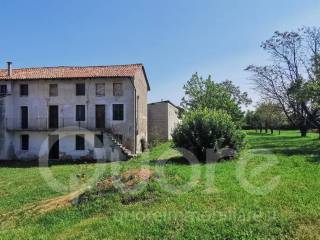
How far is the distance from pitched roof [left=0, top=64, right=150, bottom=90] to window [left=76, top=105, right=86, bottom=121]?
2.59 metres

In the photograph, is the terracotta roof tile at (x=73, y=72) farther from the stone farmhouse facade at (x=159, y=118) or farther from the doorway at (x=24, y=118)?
the stone farmhouse facade at (x=159, y=118)

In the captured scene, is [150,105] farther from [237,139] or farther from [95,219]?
[95,219]

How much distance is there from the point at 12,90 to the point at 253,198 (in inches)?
1139

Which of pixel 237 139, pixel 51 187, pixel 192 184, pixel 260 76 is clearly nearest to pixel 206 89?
pixel 260 76

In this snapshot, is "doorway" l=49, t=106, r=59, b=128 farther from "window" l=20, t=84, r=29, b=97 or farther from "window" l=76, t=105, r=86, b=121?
"window" l=20, t=84, r=29, b=97

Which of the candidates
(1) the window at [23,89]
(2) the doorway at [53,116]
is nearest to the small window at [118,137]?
(2) the doorway at [53,116]

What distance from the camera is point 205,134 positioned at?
73.3 ft

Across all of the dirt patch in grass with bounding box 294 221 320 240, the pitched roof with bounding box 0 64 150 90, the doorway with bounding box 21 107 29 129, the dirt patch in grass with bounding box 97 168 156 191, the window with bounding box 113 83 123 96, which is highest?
the pitched roof with bounding box 0 64 150 90

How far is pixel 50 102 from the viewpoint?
3666cm

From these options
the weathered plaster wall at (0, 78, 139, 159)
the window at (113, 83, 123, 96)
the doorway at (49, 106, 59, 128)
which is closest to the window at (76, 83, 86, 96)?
the weathered plaster wall at (0, 78, 139, 159)

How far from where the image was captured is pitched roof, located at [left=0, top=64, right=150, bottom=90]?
36069 mm

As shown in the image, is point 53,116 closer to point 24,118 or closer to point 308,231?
point 24,118

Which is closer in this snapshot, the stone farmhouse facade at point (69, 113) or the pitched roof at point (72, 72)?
the stone farmhouse facade at point (69, 113)

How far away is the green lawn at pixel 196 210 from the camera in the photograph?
10.7 m
